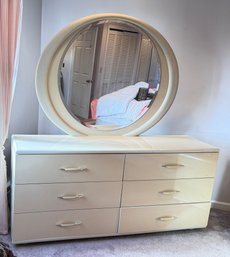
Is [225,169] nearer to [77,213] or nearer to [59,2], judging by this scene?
[77,213]

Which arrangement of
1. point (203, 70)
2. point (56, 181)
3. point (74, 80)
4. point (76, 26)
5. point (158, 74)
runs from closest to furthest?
point (56, 181) → point (76, 26) → point (74, 80) → point (158, 74) → point (203, 70)

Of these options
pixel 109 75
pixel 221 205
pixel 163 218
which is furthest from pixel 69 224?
pixel 221 205

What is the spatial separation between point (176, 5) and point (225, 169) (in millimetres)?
1450

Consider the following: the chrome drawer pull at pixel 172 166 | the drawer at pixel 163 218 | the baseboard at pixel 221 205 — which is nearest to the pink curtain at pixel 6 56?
the drawer at pixel 163 218

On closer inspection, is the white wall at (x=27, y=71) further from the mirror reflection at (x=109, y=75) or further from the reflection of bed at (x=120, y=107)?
the reflection of bed at (x=120, y=107)

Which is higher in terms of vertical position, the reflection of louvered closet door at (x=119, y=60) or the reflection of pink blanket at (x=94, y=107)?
the reflection of louvered closet door at (x=119, y=60)

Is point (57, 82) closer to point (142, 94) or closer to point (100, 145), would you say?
point (100, 145)

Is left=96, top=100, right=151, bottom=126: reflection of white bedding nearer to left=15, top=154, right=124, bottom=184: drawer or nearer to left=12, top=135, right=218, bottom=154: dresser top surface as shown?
left=12, top=135, right=218, bottom=154: dresser top surface

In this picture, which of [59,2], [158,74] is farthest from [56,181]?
[59,2]

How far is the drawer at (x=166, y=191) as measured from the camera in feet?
6.69

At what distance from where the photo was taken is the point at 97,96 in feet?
7.36

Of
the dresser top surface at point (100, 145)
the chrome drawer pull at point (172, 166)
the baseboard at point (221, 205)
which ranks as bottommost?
the baseboard at point (221, 205)

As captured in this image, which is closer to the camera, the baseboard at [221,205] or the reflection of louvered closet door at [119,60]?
the reflection of louvered closet door at [119,60]

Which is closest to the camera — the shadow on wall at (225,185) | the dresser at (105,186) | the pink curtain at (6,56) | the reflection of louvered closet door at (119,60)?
the pink curtain at (6,56)
